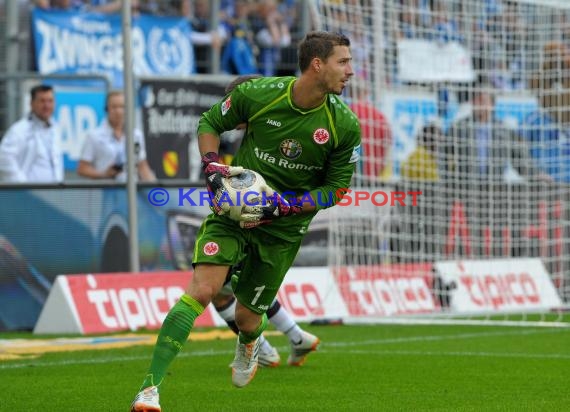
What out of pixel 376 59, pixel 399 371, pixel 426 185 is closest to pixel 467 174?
pixel 426 185

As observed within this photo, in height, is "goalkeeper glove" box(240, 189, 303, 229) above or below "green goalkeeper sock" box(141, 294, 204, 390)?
above

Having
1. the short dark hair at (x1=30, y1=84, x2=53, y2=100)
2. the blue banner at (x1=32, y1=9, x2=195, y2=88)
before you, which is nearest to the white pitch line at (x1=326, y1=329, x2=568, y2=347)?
the short dark hair at (x1=30, y1=84, x2=53, y2=100)

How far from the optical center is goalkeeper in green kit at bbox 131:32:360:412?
25.2ft

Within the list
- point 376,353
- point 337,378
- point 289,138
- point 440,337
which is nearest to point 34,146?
point 440,337

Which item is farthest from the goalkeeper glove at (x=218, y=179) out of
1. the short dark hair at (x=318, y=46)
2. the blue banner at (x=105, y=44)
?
the blue banner at (x=105, y=44)

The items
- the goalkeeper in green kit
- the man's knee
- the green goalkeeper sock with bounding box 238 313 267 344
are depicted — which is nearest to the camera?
the man's knee

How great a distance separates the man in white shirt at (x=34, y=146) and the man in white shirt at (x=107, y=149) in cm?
43

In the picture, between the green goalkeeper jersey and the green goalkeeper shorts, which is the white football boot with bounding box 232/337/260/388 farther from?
the green goalkeeper jersey

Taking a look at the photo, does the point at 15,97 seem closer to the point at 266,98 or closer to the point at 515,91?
the point at 515,91

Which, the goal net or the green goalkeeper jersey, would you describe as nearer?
the green goalkeeper jersey

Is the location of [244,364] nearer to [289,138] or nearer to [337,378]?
[337,378]

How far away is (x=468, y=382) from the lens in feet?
29.2

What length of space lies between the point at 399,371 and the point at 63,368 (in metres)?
2.52

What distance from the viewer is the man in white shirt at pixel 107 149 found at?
50.1 feet
